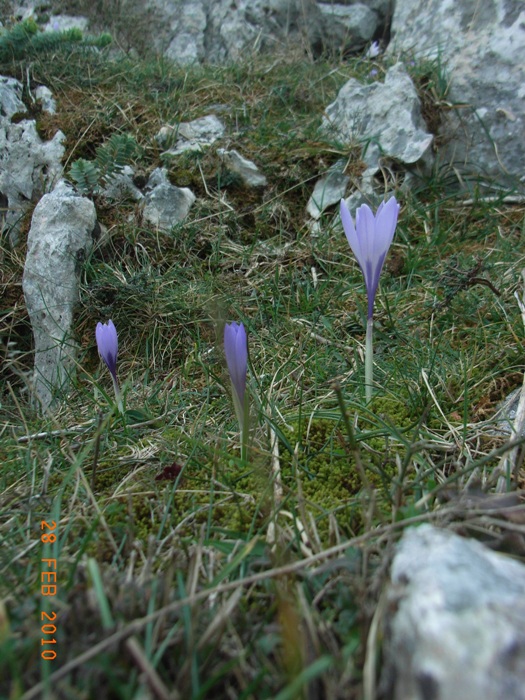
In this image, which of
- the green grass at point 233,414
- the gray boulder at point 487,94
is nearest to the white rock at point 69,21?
the green grass at point 233,414

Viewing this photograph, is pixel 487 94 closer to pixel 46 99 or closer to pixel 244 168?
pixel 244 168

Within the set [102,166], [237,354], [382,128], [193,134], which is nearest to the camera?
[237,354]

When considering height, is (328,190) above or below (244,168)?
below

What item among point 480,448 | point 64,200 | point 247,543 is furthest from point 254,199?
point 247,543

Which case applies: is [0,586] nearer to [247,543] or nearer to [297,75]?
[247,543]
